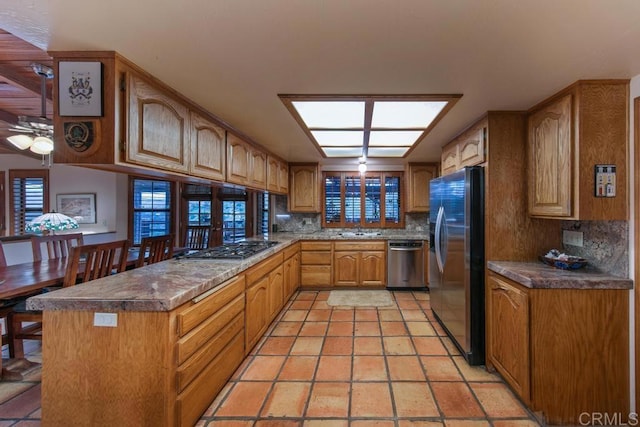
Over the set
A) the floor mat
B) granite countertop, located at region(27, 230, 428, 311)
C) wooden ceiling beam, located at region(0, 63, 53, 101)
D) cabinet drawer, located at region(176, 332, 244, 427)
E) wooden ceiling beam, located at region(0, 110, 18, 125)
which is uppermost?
wooden ceiling beam, located at region(0, 110, 18, 125)

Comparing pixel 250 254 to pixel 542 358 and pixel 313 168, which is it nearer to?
pixel 542 358

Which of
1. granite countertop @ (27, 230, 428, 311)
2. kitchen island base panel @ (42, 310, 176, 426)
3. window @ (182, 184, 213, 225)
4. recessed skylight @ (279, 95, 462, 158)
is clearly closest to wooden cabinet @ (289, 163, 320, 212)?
recessed skylight @ (279, 95, 462, 158)

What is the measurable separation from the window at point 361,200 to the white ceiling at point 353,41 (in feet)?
10.0

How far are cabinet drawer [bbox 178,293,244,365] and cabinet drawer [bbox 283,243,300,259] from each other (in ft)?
4.80

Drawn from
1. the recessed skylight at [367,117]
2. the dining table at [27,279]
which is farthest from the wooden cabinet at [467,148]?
the dining table at [27,279]

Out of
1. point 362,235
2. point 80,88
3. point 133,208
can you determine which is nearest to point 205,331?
point 80,88

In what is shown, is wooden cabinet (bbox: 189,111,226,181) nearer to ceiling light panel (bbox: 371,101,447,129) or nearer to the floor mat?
ceiling light panel (bbox: 371,101,447,129)

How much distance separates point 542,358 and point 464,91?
69.4 inches

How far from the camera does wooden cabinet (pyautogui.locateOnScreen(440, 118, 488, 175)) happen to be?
2.33 meters

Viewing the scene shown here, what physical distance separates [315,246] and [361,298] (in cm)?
106

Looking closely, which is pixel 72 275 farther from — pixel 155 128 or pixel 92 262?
pixel 155 128

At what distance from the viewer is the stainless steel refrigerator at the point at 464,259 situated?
224 cm

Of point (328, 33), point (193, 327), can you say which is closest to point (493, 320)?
point (193, 327)

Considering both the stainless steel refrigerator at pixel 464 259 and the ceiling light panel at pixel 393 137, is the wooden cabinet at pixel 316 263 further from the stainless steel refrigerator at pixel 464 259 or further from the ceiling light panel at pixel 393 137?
the stainless steel refrigerator at pixel 464 259
